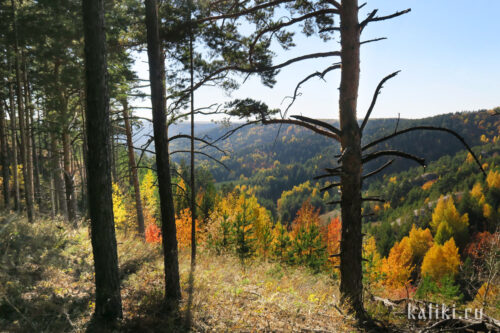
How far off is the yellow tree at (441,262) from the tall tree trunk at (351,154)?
5568 centimetres

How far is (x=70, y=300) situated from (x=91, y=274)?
5.13 ft

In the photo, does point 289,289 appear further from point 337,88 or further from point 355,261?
point 337,88

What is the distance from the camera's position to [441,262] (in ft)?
165

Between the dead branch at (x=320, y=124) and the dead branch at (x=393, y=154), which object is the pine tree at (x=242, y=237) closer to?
the dead branch at (x=320, y=124)

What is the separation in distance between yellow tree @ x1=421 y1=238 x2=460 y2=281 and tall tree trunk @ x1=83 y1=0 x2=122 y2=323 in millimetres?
58540

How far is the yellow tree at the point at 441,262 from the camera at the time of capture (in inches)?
1940

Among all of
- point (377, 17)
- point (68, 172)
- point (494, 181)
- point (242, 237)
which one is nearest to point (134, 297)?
point (377, 17)

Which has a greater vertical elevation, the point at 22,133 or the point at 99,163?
the point at 22,133

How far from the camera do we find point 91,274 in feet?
21.3

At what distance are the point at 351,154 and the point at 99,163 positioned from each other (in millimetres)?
4230

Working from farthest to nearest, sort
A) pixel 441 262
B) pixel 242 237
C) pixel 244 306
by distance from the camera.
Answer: pixel 441 262 → pixel 242 237 → pixel 244 306

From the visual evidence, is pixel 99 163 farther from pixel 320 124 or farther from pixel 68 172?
pixel 68 172

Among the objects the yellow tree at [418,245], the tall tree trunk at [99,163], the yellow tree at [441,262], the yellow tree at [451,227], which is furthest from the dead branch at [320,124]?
the yellow tree at [451,227]

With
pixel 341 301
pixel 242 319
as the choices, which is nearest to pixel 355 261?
pixel 341 301
